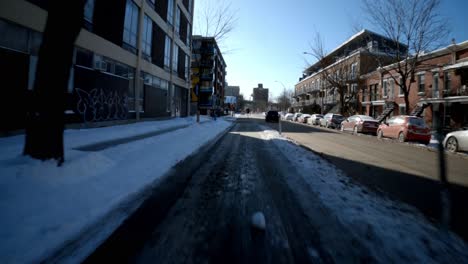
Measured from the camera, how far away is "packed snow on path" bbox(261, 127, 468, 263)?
2402 mm

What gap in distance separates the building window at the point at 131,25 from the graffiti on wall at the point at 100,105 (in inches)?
153

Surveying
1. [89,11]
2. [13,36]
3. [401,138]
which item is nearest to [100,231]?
[13,36]

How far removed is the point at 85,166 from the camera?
4.76m

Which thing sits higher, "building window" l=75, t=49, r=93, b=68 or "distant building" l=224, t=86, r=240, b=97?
"distant building" l=224, t=86, r=240, b=97

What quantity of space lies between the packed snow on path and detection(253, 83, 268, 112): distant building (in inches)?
5309

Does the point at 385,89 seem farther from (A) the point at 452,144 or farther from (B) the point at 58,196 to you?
(B) the point at 58,196

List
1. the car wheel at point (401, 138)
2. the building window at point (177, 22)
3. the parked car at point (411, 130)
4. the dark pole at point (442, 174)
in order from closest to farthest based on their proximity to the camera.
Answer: the dark pole at point (442, 174) → the parked car at point (411, 130) → the car wheel at point (401, 138) → the building window at point (177, 22)

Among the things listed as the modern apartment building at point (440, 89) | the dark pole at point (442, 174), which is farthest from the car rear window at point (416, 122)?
the dark pole at point (442, 174)

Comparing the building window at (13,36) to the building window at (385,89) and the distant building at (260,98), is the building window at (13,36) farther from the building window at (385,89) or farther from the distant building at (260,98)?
the distant building at (260,98)

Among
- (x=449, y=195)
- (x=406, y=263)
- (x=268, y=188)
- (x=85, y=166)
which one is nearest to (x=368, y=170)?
(x=449, y=195)

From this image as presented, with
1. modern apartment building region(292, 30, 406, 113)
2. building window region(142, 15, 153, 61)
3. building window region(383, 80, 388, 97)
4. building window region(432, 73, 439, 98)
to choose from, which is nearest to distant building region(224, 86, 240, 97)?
modern apartment building region(292, 30, 406, 113)

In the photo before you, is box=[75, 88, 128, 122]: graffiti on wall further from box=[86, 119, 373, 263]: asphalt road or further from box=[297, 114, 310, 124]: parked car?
box=[297, 114, 310, 124]: parked car

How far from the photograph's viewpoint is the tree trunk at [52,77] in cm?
414

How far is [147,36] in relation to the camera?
1939cm
